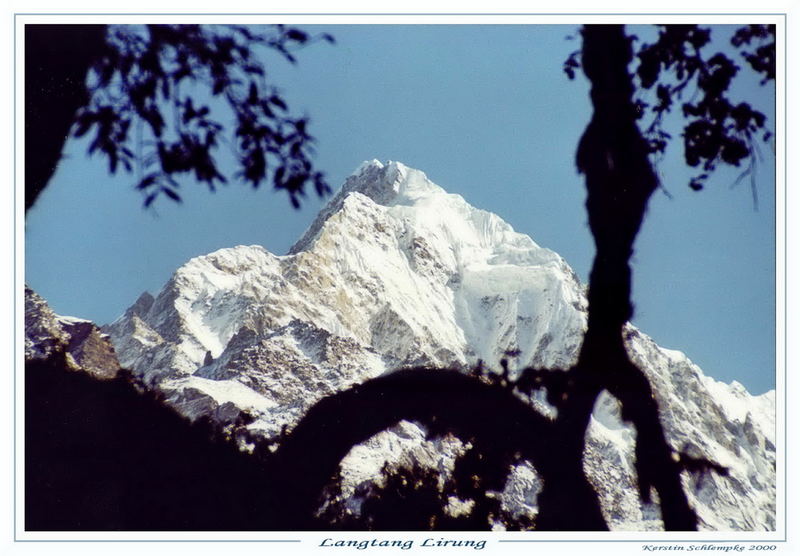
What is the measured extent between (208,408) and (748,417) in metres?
4.16

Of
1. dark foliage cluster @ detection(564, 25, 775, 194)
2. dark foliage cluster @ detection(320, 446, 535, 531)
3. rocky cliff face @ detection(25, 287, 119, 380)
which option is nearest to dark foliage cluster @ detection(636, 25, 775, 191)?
dark foliage cluster @ detection(564, 25, 775, 194)

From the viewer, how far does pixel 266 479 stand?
4.15 metres

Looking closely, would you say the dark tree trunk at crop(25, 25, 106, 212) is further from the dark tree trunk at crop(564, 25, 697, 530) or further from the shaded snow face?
the shaded snow face

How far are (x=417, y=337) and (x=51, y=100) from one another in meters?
3.91

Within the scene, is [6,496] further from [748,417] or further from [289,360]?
[748,417]

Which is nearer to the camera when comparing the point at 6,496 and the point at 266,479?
the point at 266,479
